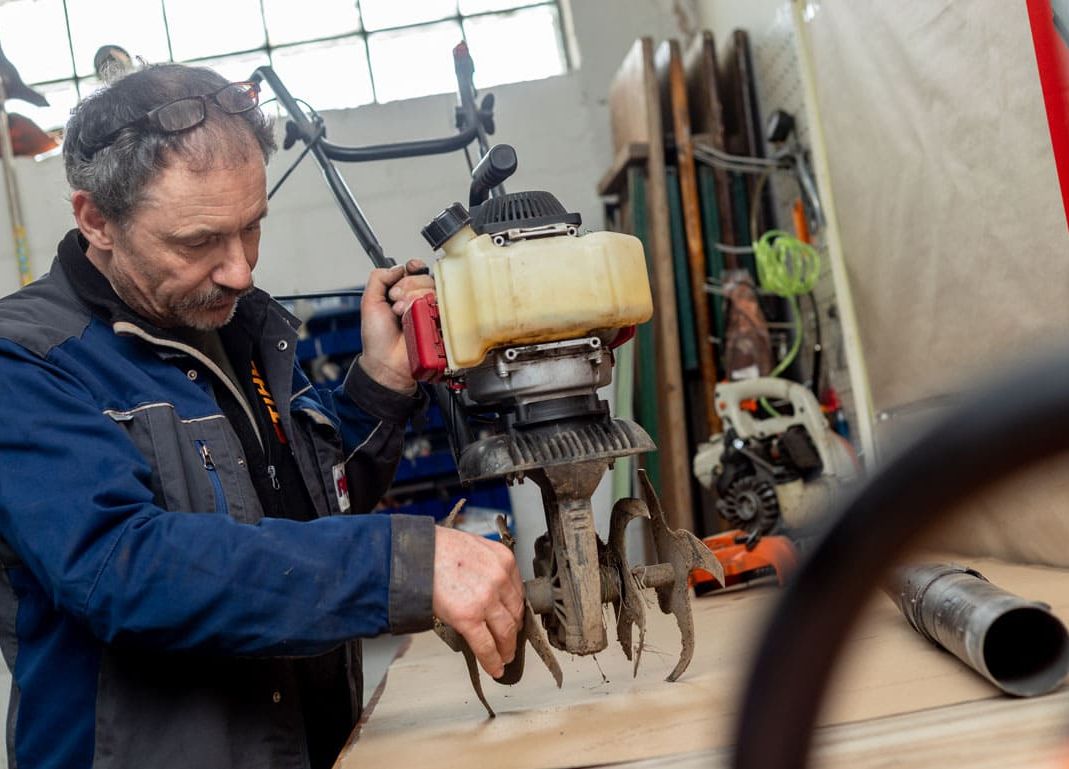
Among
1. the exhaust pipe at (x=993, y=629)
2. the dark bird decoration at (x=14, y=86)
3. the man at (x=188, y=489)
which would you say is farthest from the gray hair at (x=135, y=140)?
the dark bird decoration at (x=14, y=86)

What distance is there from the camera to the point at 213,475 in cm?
117

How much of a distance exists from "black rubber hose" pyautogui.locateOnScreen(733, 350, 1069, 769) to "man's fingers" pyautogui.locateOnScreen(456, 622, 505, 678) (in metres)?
0.64

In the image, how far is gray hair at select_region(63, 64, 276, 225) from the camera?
1.21m

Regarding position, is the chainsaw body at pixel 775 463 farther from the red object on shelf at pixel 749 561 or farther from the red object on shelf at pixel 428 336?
the red object on shelf at pixel 428 336

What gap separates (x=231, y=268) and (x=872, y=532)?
3.57 feet

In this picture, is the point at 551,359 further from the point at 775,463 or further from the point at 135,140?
the point at 775,463

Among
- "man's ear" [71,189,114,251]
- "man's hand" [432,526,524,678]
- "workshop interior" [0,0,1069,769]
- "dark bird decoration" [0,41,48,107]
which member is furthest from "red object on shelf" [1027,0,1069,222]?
"dark bird decoration" [0,41,48,107]

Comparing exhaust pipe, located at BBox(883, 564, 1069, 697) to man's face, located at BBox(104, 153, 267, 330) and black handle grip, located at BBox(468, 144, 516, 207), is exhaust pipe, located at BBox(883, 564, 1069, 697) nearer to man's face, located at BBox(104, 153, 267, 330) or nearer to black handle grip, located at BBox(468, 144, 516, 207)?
black handle grip, located at BBox(468, 144, 516, 207)

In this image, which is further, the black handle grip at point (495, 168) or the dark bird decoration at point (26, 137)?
the dark bird decoration at point (26, 137)

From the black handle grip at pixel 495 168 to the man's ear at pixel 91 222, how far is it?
0.45m

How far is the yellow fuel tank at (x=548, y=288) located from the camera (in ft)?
3.30

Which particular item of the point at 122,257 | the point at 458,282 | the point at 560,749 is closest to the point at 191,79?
the point at 122,257

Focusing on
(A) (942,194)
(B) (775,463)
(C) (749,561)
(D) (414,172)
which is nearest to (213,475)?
(C) (749,561)

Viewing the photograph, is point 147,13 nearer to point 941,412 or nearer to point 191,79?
point 191,79
